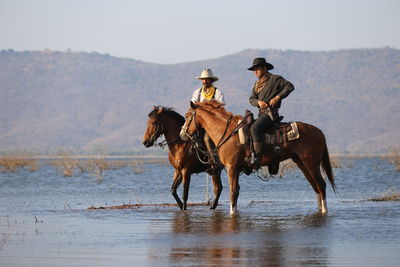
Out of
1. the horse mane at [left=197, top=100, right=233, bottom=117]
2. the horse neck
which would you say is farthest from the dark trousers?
the horse neck

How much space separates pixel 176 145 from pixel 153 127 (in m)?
0.57

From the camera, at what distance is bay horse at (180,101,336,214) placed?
1411 centimetres

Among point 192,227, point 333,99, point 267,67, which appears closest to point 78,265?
point 192,227

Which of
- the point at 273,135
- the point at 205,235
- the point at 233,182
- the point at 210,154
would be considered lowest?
the point at 205,235

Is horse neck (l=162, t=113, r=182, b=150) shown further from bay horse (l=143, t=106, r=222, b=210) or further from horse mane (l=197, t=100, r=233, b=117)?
horse mane (l=197, t=100, r=233, b=117)

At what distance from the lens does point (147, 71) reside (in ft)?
505

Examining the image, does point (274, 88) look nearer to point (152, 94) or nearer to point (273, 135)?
point (273, 135)

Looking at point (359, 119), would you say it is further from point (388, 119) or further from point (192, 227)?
point (192, 227)

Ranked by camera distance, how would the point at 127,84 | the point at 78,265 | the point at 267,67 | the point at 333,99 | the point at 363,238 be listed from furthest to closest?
1. the point at 127,84
2. the point at 333,99
3. the point at 267,67
4. the point at 363,238
5. the point at 78,265

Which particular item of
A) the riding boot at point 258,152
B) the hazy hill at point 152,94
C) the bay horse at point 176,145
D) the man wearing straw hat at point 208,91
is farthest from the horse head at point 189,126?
the hazy hill at point 152,94

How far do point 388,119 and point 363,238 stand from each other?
10603 cm

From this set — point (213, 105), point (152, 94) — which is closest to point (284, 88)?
point (213, 105)

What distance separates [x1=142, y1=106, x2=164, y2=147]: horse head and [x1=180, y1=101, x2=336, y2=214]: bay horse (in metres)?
0.81

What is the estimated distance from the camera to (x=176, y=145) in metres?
15.4
